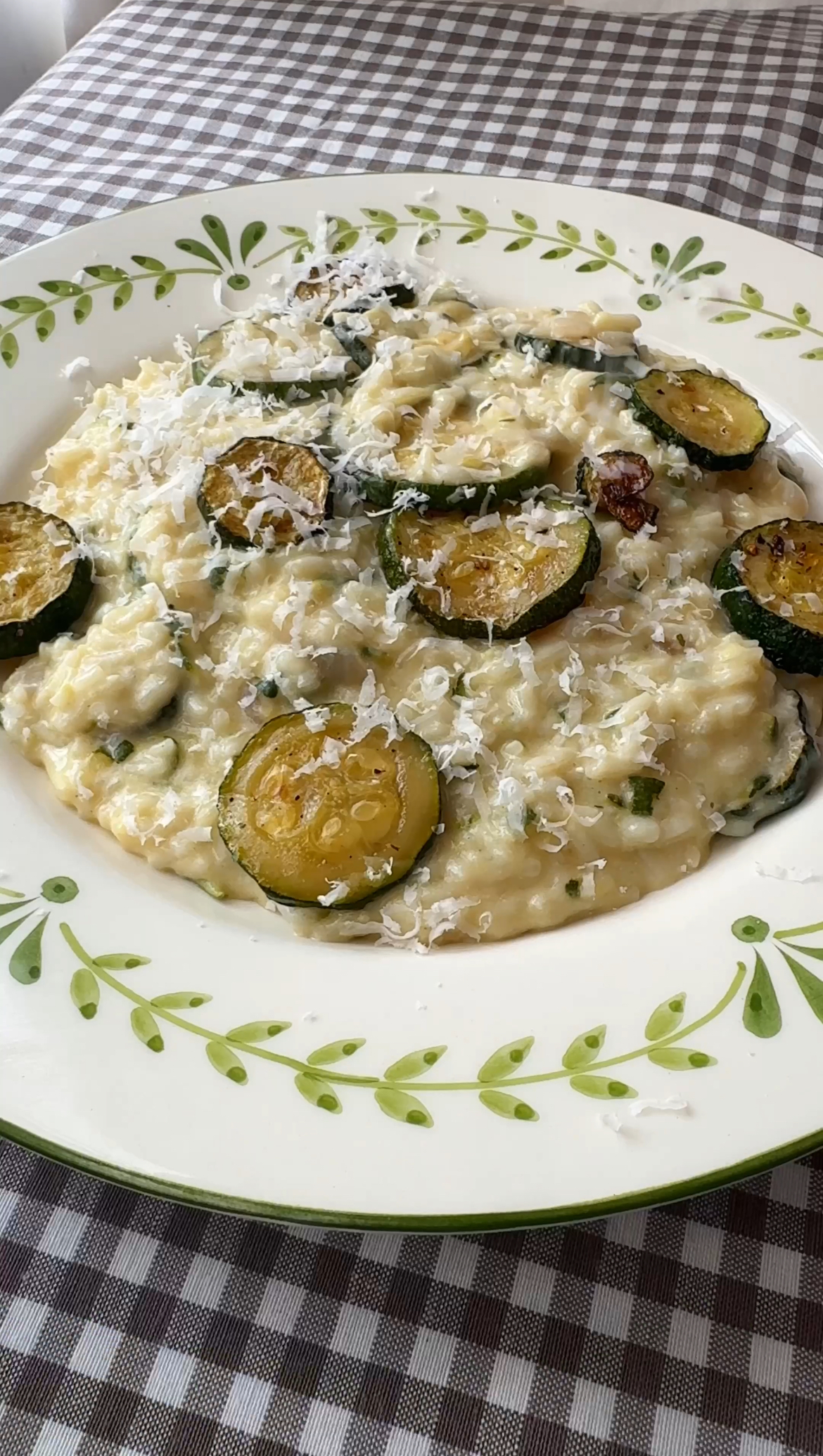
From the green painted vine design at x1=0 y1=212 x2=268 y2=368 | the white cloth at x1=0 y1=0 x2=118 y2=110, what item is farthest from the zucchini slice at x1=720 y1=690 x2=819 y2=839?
the white cloth at x1=0 y1=0 x2=118 y2=110

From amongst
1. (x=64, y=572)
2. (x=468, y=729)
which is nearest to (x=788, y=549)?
(x=468, y=729)

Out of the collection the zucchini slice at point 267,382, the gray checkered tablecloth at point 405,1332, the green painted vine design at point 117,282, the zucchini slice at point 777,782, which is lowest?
the gray checkered tablecloth at point 405,1332

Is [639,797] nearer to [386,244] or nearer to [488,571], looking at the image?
[488,571]

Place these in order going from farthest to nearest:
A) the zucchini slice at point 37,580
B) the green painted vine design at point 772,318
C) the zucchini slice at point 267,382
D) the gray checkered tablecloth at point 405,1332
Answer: the green painted vine design at point 772,318, the zucchini slice at point 267,382, the zucchini slice at point 37,580, the gray checkered tablecloth at point 405,1332

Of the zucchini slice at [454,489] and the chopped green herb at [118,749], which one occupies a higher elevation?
the zucchini slice at [454,489]

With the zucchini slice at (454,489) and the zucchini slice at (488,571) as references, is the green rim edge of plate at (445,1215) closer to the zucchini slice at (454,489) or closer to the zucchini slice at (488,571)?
the zucchini slice at (488,571)

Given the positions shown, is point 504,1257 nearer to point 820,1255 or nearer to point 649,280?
point 820,1255

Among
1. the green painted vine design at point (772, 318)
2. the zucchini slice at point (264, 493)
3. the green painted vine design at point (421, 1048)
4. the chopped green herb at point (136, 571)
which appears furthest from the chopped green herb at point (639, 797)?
the green painted vine design at point (772, 318)
